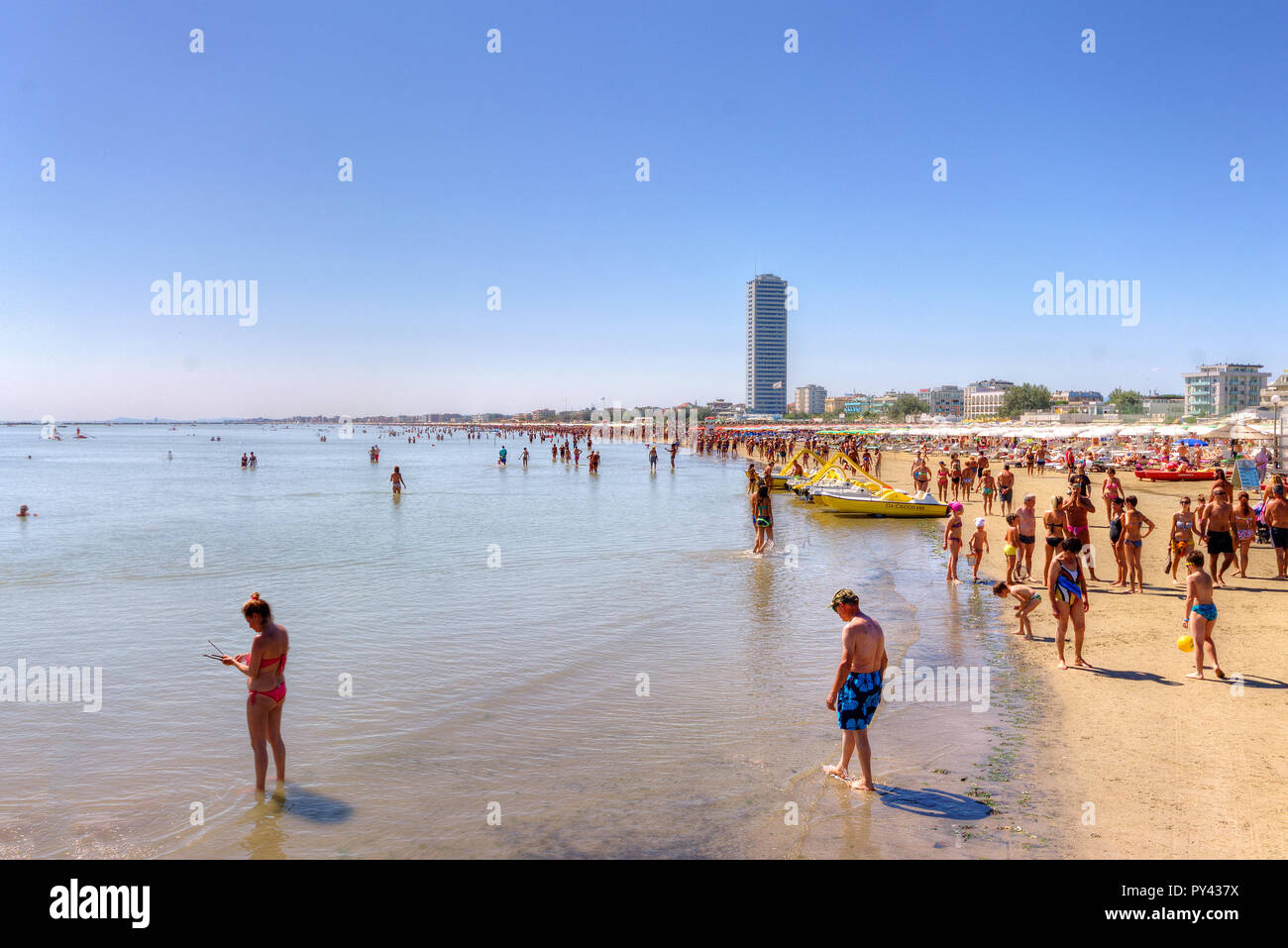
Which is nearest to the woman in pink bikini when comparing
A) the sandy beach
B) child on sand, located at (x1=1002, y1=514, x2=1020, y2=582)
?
the sandy beach

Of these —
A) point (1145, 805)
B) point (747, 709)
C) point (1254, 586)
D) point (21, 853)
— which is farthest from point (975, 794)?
point (1254, 586)

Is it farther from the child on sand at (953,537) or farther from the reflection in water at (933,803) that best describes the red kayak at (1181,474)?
the reflection in water at (933,803)

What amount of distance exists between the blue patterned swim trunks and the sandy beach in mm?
1418

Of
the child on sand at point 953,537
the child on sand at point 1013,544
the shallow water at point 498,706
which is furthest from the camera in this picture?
the child on sand at point 953,537

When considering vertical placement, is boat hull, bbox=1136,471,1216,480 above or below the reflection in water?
above

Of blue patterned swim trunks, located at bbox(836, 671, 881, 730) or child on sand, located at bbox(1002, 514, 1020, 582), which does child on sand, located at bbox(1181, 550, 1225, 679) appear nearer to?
blue patterned swim trunks, located at bbox(836, 671, 881, 730)

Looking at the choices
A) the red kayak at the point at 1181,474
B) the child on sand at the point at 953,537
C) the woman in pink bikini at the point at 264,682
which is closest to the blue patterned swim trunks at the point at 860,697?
the woman in pink bikini at the point at 264,682

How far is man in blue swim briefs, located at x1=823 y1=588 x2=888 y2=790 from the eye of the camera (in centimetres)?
558

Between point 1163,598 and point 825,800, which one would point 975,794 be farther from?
point 1163,598

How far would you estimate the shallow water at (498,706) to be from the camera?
17.4ft

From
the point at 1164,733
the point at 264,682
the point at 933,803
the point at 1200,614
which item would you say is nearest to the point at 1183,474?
the point at 1200,614

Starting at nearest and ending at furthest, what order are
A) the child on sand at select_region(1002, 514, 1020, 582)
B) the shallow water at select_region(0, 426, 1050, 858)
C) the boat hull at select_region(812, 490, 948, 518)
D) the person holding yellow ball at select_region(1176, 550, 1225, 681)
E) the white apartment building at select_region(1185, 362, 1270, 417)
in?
the shallow water at select_region(0, 426, 1050, 858), the person holding yellow ball at select_region(1176, 550, 1225, 681), the child on sand at select_region(1002, 514, 1020, 582), the boat hull at select_region(812, 490, 948, 518), the white apartment building at select_region(1185, 362, 1270, 417)

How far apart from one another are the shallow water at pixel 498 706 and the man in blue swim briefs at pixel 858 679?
36cm
